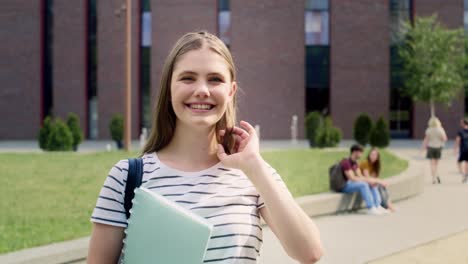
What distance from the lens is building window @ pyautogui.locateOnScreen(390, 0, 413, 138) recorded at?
35.6 metres

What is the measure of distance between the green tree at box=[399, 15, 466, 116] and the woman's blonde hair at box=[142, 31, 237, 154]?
105 feet

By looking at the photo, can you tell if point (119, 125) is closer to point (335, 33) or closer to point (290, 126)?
point (290, 126)

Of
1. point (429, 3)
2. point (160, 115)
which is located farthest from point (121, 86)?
point (160, 115)

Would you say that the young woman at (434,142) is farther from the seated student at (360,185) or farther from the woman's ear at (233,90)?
the woman's ear at (233,90)

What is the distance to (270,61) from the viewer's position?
3491cm

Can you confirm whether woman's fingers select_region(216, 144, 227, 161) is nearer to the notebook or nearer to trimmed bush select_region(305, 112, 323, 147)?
the notebook

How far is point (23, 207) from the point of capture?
856cm

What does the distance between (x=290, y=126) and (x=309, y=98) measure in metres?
2.31

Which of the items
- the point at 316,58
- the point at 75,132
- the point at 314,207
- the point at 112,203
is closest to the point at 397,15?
the point at 316,58

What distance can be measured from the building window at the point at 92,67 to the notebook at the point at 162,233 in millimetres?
35064

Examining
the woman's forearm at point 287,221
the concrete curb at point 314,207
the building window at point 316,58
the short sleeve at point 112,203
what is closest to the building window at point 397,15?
the building window at point 316,58

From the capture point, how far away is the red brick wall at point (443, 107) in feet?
115

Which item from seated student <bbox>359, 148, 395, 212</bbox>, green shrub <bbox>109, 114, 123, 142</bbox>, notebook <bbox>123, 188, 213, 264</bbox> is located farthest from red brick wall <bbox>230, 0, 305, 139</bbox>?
notebook <bbox>123, 188, 213, 264</bbox>

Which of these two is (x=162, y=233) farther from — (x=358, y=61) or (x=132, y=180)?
(x=358, y=61)
